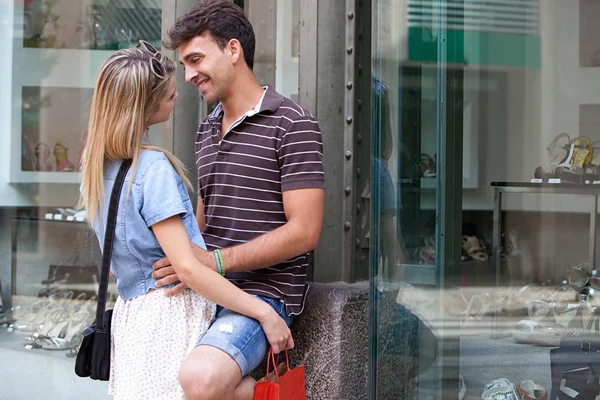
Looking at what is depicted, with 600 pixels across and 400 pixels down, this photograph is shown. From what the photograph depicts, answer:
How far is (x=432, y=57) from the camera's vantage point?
2850 millimetres

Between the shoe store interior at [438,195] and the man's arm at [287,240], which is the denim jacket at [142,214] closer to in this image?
Answer: the man's arm at [287,240]

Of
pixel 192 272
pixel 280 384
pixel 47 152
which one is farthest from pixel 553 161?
pixel 47 152

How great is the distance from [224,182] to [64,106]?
3.02m

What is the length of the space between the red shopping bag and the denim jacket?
17.3 inches

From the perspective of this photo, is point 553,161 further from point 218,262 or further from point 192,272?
point 192,272

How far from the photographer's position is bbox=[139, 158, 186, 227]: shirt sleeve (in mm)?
2346

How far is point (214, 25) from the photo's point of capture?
2768 millimetres

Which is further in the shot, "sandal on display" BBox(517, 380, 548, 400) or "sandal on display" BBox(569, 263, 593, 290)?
"sandal on display" BBox(569, 263, 593, 290)

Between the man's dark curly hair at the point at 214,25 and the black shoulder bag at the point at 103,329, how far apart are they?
578mm

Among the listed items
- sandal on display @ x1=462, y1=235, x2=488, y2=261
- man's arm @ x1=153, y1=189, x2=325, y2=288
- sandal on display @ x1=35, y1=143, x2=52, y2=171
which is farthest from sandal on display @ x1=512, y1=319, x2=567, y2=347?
sandal on display @ x1=35, y1=143, x2=52, y2=171

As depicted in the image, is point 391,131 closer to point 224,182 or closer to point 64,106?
point 224,182

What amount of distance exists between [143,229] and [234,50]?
2.44ft

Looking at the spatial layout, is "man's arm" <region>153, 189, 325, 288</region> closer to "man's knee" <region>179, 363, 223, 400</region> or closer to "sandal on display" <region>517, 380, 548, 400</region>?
"man's knee" <region>179, 363, 223, 400</region>

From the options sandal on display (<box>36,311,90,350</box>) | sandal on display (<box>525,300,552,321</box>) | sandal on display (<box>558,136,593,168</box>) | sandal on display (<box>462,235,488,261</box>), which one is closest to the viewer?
sandal on display (<box>525,300,552,321</box>)
